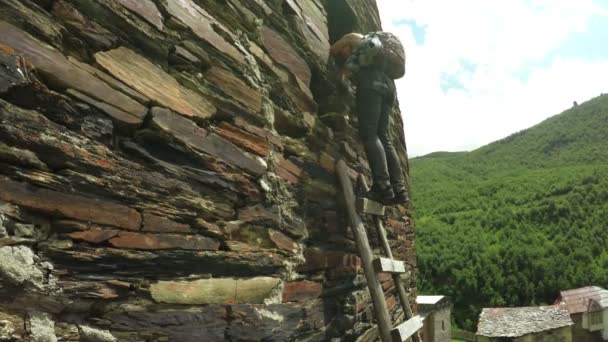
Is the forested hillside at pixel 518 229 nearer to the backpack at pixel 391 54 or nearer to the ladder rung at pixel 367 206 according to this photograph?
the ladder rung at pixel 367 206

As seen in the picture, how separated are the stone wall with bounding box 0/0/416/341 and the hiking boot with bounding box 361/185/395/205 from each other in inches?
20.1

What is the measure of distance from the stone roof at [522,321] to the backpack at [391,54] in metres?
26.0

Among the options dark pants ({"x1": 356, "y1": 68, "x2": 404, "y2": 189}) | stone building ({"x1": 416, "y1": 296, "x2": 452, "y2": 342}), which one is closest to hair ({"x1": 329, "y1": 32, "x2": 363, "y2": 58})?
dark pants ({"x1": 356, "y1": 68, "x2": 404, "y2": 189})

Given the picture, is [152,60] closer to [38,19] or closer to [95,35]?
[95,35]

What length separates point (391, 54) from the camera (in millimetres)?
3689

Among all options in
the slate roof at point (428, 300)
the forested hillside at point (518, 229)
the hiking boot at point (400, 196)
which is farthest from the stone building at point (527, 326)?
the hiking boot at point (400, 196)

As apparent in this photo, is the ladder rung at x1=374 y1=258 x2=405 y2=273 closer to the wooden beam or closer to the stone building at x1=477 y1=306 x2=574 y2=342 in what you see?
the wooden beam

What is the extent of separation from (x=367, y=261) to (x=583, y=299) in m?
30.9

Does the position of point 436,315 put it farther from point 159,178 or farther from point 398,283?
point 159,178

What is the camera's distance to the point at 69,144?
1.57 meters

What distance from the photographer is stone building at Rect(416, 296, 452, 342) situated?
19.6 m

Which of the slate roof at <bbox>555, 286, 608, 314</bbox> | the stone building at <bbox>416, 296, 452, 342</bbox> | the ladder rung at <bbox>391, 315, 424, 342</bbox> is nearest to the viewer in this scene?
the ladder rung at <bbox>391, 315, 424, 342</bbox>

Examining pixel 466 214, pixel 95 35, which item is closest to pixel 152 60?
pixel 95 35

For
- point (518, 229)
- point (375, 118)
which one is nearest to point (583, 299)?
point (518, 229)
